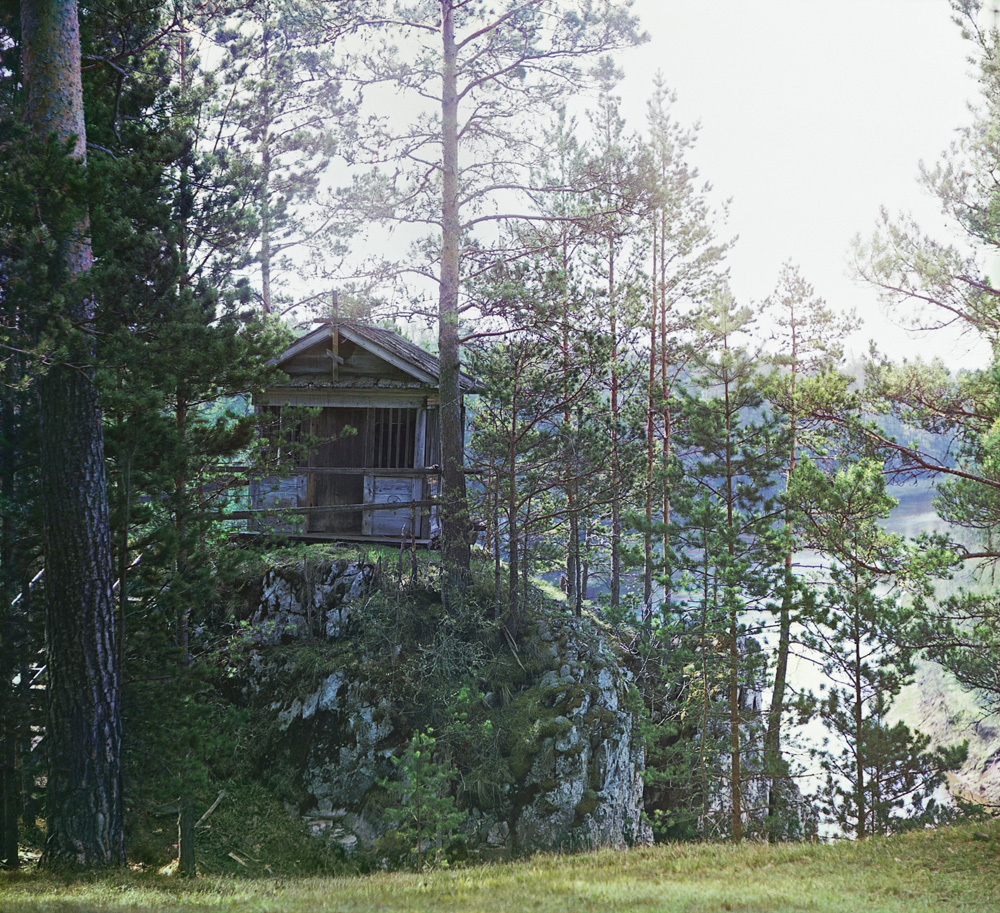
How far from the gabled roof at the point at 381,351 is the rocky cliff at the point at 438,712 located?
3.94 metres

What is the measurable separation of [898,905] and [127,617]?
8896 millimetres

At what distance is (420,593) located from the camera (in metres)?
13.9

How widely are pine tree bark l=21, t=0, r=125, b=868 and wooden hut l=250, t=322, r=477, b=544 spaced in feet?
21.5

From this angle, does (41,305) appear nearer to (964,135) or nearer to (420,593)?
(420,593)

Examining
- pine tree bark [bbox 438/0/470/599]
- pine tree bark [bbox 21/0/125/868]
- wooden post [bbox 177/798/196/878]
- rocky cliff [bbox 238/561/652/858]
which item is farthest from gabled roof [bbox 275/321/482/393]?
wooden post [bbox 177/798/196/878]

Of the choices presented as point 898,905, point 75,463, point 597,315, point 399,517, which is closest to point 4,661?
point 75,463

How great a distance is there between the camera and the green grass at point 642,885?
7.08 metres

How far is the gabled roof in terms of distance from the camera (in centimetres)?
1493

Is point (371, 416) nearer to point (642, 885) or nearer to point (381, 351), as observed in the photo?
point (381, 351)

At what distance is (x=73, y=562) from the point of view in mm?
8062

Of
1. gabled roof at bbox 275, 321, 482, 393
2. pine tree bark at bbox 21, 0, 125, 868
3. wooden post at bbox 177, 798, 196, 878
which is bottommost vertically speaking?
wooden post at bbox 177, 798, 196, 878

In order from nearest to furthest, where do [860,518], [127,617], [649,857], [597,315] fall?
[127,617] → [649,857] → [860,518] → [597,315]

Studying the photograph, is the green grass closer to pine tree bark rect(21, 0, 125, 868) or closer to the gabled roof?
pine tree bark rect(21, 0, 125, 868)

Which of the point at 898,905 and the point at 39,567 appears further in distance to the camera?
the point at 39,567
